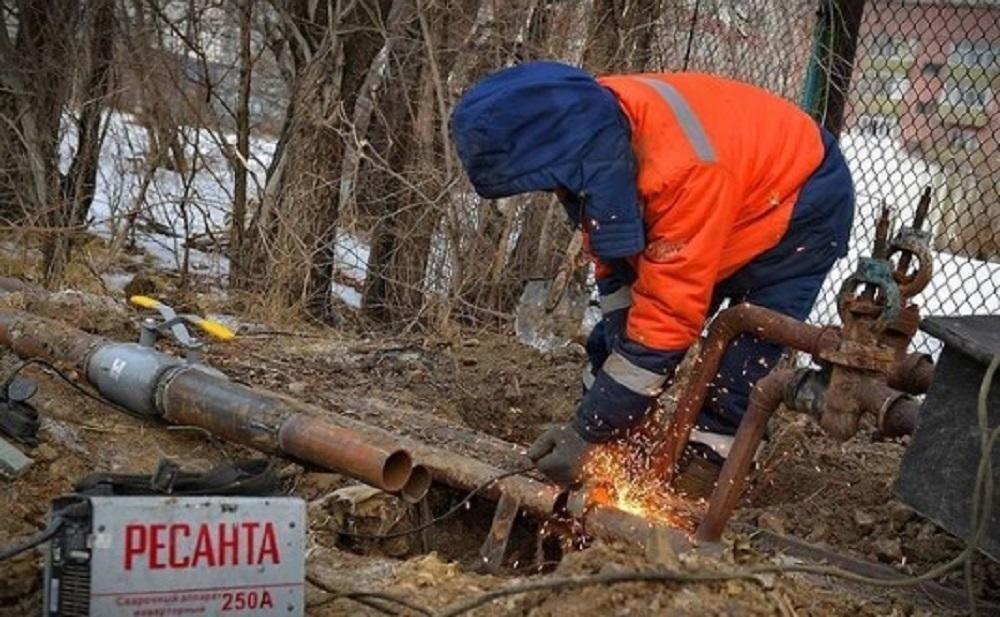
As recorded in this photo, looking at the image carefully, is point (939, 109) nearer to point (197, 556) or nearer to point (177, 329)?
point (177, 329)

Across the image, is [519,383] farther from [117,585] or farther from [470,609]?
[117,585]

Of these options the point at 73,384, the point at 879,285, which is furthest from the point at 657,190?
the point at 73,384

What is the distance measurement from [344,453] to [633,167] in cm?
128

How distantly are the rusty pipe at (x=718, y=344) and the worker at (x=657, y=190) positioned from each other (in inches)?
3.8

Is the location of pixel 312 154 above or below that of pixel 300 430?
above

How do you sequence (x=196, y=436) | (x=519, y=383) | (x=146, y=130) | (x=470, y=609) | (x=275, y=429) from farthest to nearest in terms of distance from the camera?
(x=146, y=130) → (x=519, y=383) → (x=196, y=436) → (x=275, y=429) → (x=470, y=609)

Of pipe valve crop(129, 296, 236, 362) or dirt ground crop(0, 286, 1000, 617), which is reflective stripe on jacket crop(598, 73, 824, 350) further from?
pipe valve crop(129, 296, 236, 362)

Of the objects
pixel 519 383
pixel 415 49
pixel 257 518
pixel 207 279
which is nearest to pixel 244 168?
pixel 207 279

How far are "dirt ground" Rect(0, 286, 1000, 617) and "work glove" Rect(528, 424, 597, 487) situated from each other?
1.04 feet

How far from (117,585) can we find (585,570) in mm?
1122

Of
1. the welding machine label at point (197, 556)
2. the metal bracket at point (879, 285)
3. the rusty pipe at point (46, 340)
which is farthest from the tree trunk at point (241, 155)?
the metal bracket at point (879, 285)

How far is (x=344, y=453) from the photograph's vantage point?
12.5 ft

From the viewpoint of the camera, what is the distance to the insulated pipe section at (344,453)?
146 inches

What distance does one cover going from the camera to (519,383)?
5.55m
